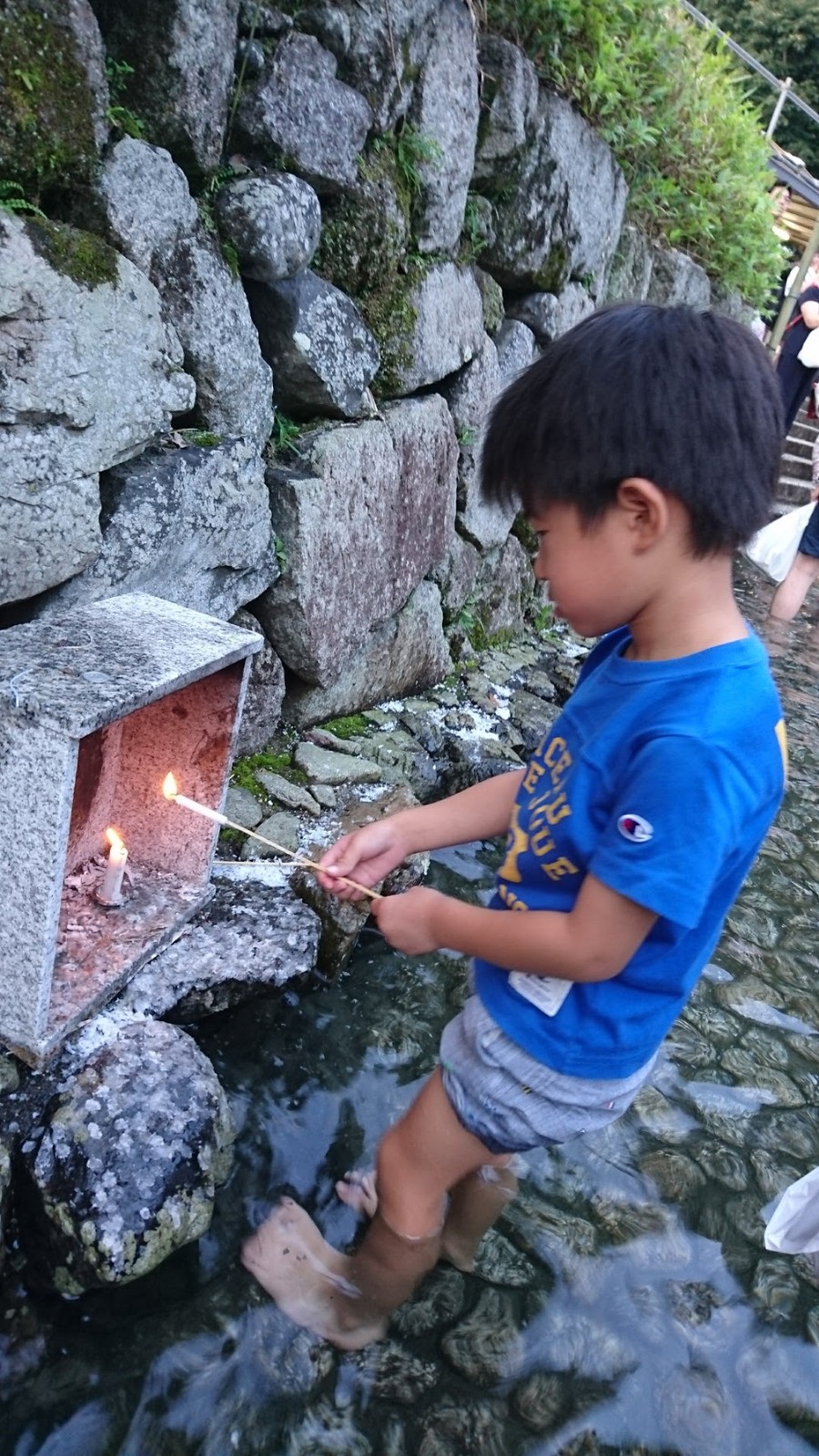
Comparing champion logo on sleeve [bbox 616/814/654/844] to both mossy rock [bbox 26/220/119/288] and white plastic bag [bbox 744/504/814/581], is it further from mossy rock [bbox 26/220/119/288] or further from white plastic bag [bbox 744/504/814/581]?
white plastic bag [bbox 744/504/814/581]

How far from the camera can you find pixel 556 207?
173 inches

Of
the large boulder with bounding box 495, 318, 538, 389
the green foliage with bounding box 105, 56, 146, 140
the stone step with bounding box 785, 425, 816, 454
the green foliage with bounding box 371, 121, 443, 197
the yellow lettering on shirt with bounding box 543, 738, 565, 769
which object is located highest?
the green foliage with bounding box 371, 121, 443, 197

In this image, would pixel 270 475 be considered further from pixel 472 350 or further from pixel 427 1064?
pixel 427 1064

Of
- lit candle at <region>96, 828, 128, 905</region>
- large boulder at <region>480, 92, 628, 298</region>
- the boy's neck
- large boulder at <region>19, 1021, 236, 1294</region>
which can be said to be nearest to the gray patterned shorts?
large boulder at <region>19, 1021, 236, 1294</region>

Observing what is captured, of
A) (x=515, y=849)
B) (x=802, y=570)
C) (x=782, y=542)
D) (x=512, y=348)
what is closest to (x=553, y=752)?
(x=515, y=849)

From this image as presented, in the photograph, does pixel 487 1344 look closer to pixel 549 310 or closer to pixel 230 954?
pixel 230 954

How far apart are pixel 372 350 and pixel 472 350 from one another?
3.18 ft

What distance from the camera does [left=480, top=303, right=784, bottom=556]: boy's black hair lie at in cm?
128

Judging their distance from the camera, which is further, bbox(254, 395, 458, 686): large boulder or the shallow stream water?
bbox(254, 395, 458, 686): large boulder

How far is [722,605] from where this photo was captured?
1400 millimetres

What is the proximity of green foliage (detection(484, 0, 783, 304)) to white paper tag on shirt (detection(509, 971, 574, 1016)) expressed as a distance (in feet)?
12.6

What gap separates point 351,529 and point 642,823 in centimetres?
226

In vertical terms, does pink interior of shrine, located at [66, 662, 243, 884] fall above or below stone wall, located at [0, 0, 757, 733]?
below

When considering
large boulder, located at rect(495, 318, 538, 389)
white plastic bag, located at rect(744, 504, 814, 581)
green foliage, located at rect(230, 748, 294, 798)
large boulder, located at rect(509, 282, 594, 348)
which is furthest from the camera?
white plastic bag, located at rect(744, 504, 814, 581)
